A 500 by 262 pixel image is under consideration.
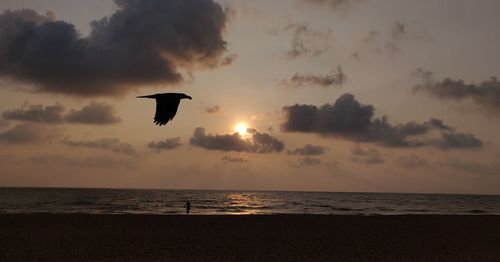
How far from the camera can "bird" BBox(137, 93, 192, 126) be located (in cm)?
730

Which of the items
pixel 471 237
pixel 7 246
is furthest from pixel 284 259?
pixel 471 237

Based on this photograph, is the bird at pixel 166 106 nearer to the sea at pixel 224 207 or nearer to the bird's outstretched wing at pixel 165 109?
the bird's outstretched wing at pixel 165 109

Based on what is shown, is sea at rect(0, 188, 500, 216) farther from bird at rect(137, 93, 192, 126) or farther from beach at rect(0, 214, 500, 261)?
bird at rect(137, 93, 192, 126)

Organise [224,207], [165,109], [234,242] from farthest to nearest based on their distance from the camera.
Answer: [224,207] → [234,242] → [165,109]

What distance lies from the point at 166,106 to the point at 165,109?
5 centimetres

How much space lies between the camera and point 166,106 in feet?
24.3

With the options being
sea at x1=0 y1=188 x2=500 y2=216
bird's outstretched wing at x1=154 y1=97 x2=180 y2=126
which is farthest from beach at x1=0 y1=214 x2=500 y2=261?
sea at x1=0 y1=188 x2=500 y2=216

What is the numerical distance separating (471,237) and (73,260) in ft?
66.4

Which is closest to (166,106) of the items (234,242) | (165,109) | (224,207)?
(165,109)

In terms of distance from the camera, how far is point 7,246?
18906mm

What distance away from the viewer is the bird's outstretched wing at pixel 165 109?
24.0ft

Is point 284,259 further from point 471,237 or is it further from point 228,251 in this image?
point 471,237

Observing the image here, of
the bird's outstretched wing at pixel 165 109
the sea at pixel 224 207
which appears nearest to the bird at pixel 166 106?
the bird's outstretched wing at pixel 165 109

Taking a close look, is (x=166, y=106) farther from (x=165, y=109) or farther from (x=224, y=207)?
(x=224, y=207)
